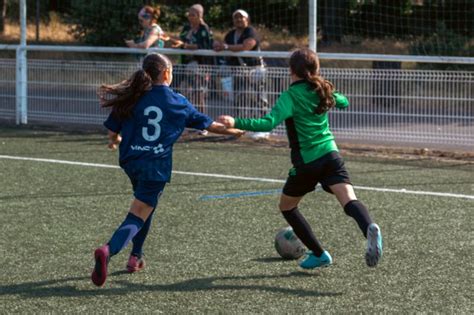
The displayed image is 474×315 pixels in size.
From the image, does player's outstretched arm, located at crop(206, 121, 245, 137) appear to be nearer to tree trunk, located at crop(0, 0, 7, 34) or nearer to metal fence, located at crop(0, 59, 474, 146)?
metal fence, located at crop(0, 59, 474, 146)

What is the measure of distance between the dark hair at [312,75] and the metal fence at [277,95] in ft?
20.0

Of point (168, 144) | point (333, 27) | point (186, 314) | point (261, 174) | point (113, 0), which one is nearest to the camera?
point (186, 314)

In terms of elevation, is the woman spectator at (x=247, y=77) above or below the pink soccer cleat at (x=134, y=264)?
above

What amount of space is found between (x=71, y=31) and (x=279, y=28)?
253 inches

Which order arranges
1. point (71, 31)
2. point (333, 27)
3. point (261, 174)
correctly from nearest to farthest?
point (261, 174) → point (333, 27) → point (71, 31)

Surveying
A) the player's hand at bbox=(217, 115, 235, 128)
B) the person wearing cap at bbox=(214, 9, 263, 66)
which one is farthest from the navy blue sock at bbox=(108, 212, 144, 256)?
the person wearing cap at bbox=(214, 9, 263, 66)

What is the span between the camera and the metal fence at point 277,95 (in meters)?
12.7

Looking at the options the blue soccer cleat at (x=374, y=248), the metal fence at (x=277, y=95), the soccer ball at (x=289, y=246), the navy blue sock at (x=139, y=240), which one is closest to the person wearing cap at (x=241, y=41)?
the metal fence at (x=277, y=95)

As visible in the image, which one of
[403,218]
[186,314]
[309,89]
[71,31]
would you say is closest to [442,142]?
[403,218]

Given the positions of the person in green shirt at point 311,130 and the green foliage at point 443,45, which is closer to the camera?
the person in green shirt at point 311,130

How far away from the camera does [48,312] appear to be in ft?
19.2

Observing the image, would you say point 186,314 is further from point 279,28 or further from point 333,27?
point 279,28

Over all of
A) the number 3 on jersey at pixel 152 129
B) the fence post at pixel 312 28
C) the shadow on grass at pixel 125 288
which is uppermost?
the fence post at pixel 312 28

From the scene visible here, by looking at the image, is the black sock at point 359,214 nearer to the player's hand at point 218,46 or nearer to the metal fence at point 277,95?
the metal fence at point 277,95
